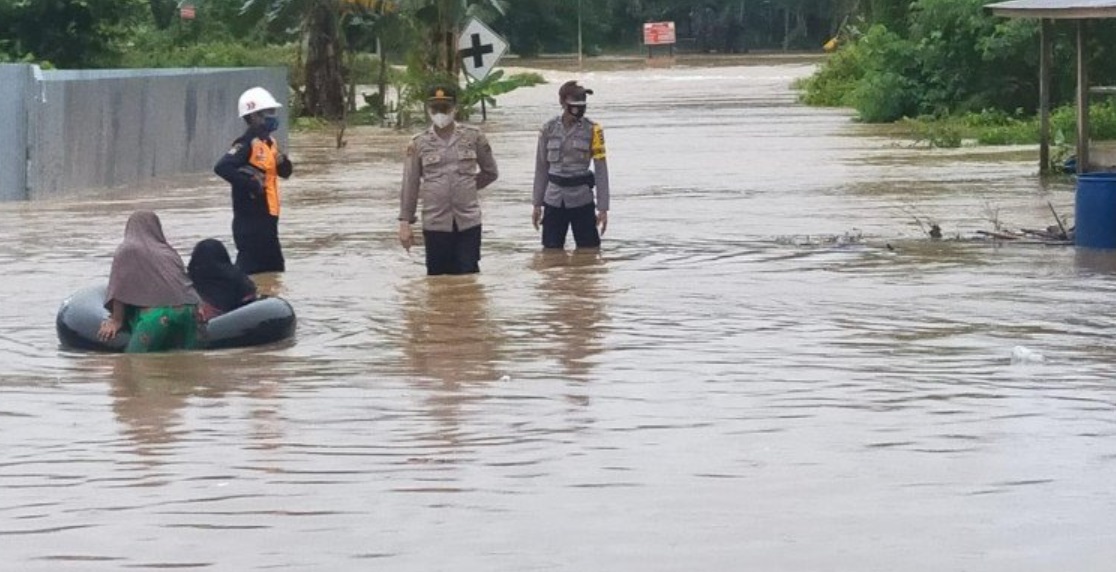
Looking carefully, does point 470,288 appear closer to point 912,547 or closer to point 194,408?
point 194,408

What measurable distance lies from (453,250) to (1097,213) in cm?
520

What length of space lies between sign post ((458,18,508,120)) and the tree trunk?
2.90 meters

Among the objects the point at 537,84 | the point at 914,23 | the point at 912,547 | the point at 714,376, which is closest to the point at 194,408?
the point at 714,376

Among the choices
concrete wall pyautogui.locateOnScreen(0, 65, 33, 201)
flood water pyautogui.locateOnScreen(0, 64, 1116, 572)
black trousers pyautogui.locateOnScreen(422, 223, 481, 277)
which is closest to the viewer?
flood water pyautogui.locateOnScreen(0, 64, 1116, 572)

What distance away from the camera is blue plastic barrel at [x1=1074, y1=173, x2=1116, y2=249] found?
1933 cm

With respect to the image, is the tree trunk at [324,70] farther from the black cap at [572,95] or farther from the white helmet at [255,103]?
the white helmet at [255,103]

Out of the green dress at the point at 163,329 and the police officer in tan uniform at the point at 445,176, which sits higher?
the police officer in tan uniform at the point at 445,176

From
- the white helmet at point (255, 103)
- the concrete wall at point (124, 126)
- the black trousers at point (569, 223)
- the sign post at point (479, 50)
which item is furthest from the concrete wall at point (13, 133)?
the sign post at point (479, 50)

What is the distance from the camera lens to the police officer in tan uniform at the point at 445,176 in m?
17.2

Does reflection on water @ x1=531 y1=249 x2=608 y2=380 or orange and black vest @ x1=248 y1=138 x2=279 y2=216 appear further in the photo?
orange and black vest @ x1=248 y1=138 x2=279 y2=216

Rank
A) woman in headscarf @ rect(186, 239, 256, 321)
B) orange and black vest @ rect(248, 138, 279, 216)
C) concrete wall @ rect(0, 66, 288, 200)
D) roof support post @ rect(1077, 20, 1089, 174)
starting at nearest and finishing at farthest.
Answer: woman in headscarf @ rect(186, 239, 256, 321)
orange and black vest @ rect(248, 138, 279, 216)
roof support post @ rect(1077, 20, 1089, 174)
concrete wall @ rect(0, 66, 288, 200)

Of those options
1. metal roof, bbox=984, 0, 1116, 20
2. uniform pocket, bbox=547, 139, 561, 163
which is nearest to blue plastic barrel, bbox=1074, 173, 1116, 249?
metal roof, bbox=984, 0, 1116, 20

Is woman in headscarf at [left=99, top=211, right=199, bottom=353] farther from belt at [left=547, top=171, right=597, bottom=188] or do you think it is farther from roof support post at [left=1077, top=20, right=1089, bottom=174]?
roof support post at [left=1077, top=20, right=1089, bottom=174]

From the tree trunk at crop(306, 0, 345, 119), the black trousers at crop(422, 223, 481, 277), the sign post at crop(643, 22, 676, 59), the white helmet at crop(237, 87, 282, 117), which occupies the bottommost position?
the black trousers at crop(422, 223, 481, 277)
